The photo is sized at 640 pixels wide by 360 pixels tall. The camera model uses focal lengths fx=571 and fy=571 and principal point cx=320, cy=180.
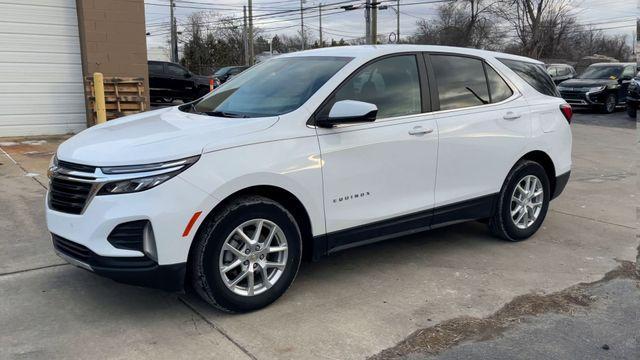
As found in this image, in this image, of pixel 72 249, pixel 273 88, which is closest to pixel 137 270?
pixel 72 249

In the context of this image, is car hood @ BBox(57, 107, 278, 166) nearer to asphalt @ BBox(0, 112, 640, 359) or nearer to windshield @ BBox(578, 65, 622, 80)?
asphalt @ BBox(0, 112, 640, 359)

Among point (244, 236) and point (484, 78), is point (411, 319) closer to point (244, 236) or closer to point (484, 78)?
point (244, 236)

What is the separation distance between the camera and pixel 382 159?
4207 mm

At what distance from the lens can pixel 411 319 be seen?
12.5 feet

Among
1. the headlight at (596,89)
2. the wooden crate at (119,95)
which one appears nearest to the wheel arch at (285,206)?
the wooden crate at (119,95)

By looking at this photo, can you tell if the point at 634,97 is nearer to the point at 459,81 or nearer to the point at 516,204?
the point at 516,204

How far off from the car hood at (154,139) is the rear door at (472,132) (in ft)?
5.23

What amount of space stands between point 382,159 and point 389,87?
25.1 inches

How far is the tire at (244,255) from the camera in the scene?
353cm

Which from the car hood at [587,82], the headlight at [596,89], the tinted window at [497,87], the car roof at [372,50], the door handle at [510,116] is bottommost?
the headlight at [596,89]

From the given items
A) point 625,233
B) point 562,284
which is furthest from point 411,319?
point 625,233

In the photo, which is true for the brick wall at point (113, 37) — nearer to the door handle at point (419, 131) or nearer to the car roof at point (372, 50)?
the car roof at point (372, 50)

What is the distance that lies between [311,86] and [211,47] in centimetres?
5424

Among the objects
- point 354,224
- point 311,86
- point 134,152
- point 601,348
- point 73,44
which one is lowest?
point 601,348
